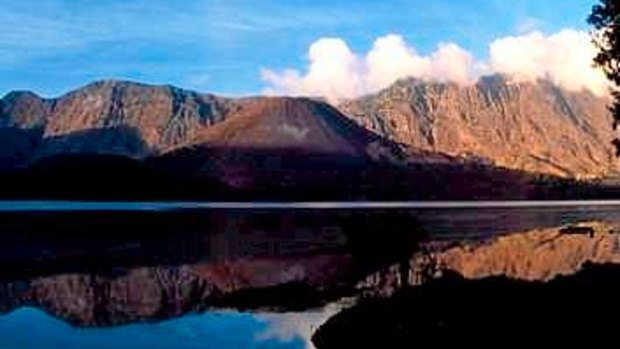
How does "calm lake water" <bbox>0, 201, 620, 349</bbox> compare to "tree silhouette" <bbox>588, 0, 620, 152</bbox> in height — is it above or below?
below

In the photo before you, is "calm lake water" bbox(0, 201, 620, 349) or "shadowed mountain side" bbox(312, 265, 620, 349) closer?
"shadowed mountain side" bbox(312, 265, 620, 349)

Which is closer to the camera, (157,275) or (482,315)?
(482,315)

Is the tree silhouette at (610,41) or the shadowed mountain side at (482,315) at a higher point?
the tree silhouette at (610,41)

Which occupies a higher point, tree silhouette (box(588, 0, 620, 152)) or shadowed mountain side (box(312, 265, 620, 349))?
tree silhouette (box(588, 0, 620, 152))

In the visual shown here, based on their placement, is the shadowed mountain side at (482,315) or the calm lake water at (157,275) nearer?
the shadowed mountain side at (482,315)

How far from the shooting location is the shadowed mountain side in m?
40.0

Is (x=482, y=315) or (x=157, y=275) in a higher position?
(x=482, y=315)

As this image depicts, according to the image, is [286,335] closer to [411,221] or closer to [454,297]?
[454,297]

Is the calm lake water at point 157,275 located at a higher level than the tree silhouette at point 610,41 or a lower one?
lower

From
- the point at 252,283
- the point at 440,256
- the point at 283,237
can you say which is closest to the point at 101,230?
the point at 283,237

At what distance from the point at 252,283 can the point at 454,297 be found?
3725 cm

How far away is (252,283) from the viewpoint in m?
86.4

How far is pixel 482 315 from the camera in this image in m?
44.7

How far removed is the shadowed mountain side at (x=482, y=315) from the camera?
40031 mm
